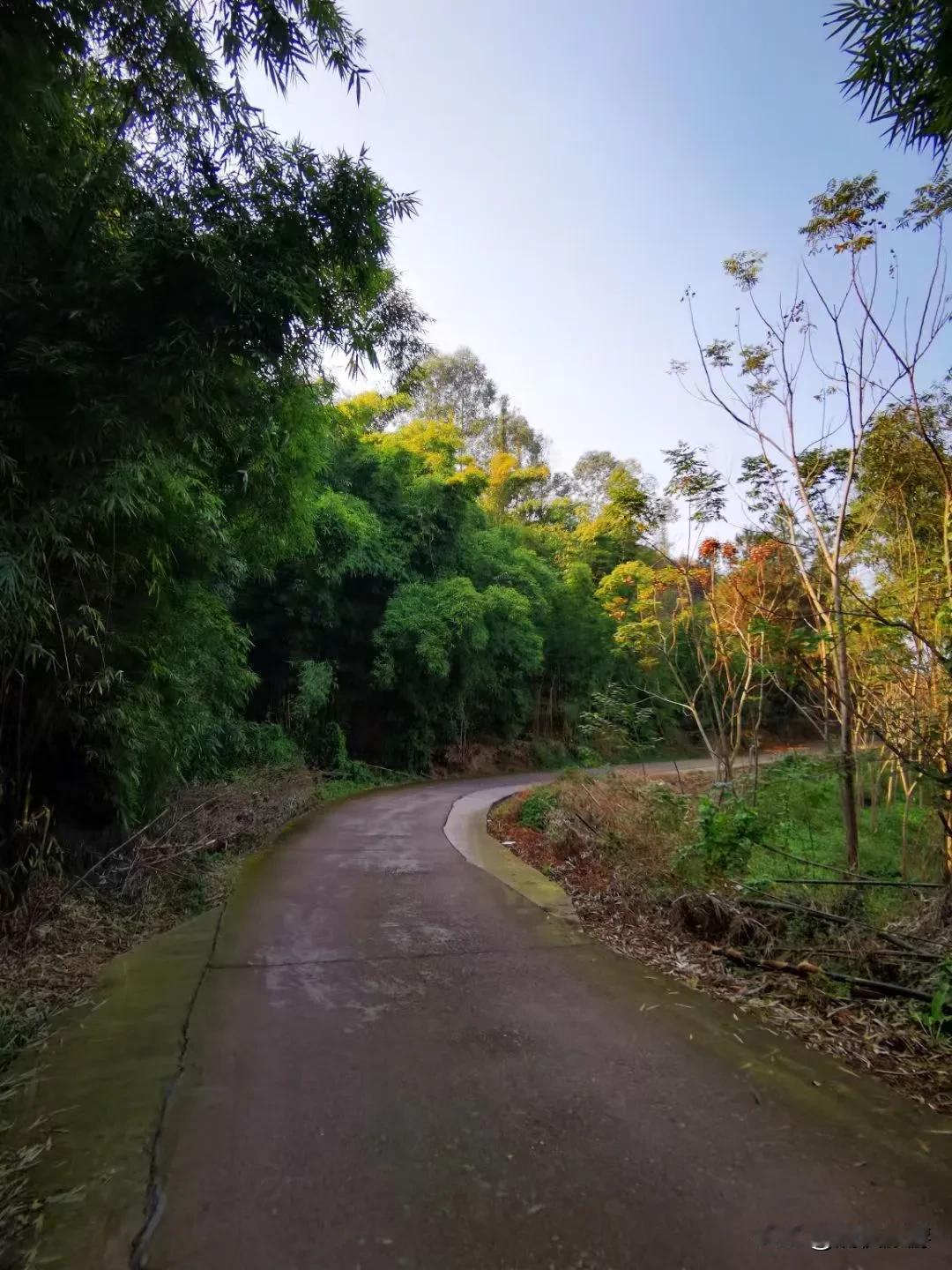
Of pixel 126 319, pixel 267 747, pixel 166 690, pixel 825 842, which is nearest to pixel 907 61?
pixel 126 319

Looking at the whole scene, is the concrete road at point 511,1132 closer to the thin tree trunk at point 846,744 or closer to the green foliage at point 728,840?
the green foliage at point 728,840

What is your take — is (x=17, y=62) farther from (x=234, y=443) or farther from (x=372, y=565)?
(x=372, y=565)

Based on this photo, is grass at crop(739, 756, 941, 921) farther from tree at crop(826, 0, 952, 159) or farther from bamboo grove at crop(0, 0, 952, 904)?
tree at crop(826, 0, 952, 159)

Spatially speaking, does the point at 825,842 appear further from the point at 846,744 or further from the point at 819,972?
the point at 819,972

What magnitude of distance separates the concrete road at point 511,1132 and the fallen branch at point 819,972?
0.47m

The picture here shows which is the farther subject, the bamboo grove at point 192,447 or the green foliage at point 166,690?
the green foliage at point 166,690

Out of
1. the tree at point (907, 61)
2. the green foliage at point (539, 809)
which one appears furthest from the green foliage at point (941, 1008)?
the green foliage at point (539, 809)

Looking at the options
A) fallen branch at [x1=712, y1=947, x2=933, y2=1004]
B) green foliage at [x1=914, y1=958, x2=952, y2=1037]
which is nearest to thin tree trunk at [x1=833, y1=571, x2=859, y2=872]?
fallen branch at [x1=712, y1=947, x2=933, y2=1004]

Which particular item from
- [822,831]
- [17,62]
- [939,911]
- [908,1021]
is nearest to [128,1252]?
[908,1021]

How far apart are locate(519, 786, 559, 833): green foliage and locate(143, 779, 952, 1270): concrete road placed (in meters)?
5.04

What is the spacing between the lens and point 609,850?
633cm

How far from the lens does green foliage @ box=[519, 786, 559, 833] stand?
9195 mm

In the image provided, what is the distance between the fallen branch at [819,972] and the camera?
10.2 feet

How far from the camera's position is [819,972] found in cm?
349
